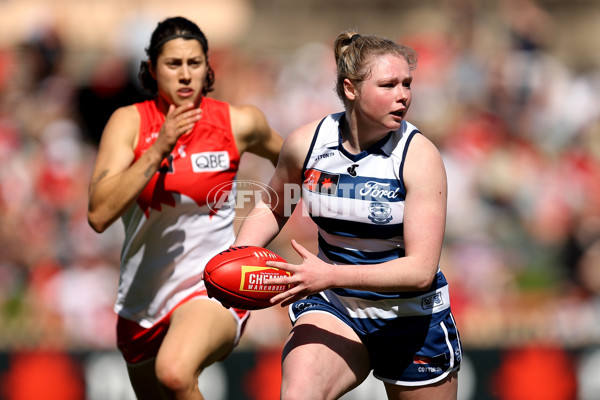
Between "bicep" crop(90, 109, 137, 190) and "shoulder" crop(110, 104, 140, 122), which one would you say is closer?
"bicep" crop(90, 109, 137, 190)

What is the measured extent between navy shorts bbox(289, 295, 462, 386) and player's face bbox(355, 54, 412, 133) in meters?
0.93

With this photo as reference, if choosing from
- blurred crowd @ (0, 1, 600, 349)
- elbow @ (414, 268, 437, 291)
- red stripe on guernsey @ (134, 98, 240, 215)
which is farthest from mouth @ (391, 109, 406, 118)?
blurred crowd @ (0, 1, 600, 349)

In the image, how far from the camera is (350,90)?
154 inches

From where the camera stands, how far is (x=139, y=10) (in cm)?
1187

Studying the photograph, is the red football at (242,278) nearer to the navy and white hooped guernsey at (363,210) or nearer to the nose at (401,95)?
the navy and white hooped guernsey at (363,210)

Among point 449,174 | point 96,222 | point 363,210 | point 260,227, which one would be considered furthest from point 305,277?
point 449,174

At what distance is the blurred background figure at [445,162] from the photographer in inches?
288

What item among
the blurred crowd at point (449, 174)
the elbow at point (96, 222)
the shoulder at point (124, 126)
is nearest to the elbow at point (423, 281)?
the elbow at point (96, 222)

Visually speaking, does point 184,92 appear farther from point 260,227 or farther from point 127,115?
point 260,227

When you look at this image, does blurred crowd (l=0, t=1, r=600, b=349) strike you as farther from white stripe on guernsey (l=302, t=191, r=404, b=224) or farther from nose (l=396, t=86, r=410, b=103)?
nose (l=396, t=86, r=410, b=103)

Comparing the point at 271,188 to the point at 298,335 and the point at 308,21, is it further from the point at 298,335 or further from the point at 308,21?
the point at 308,21

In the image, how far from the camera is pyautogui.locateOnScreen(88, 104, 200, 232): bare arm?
4.36 metres

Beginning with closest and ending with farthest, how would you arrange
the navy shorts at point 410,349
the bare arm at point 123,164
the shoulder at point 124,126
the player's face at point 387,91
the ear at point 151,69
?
the player's face at point 387,91, the navy shorts at point 410,349, the bare arm at point 123,164, the shoulder at point 124,126, the ear at point 151,69

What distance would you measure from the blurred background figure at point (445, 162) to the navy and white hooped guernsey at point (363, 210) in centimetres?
310
